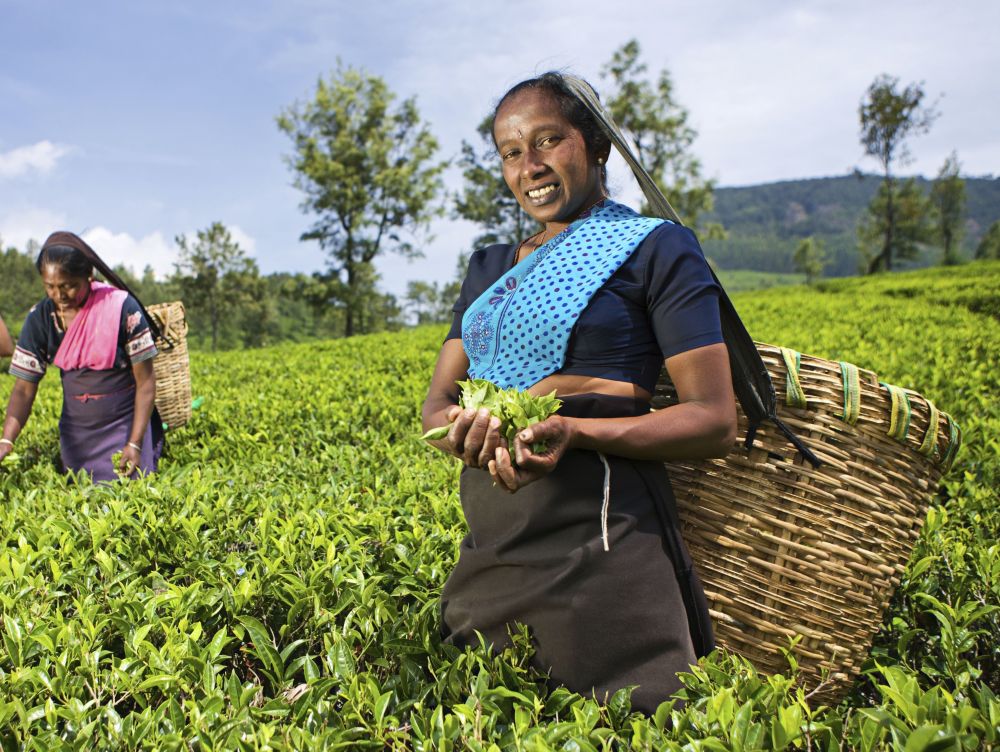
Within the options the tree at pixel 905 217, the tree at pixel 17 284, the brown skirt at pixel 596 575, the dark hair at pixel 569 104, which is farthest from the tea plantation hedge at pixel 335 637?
the tree at pixel 17 284

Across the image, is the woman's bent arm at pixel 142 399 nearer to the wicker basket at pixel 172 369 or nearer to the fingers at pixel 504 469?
the wicker basket at pixel 172 369

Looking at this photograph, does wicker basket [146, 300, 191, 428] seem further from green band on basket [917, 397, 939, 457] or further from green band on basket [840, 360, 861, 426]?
green band on basket [917, 397, 939, 457]

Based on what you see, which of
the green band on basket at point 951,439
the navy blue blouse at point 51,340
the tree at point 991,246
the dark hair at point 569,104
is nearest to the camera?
the dark hair at point 569,104

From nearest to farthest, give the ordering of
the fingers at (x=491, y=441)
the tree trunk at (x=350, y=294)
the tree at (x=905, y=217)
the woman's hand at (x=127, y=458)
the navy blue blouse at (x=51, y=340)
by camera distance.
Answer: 1. the fingers at (x=491, y=441)
2. the woman's hand at (x=127, y=458)
3. the navy blue blouse at (x=51, y=340)
4. the tree trunk at (x=350, y=294)
5. the tree at (x=905, y=217)

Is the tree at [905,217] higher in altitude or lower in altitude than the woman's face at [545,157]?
higher

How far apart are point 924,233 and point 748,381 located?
199 feet

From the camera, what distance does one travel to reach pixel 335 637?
1837mm

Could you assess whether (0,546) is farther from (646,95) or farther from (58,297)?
(646,95)

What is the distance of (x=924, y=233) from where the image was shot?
53.3 m

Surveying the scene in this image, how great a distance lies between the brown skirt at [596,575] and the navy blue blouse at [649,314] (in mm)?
90

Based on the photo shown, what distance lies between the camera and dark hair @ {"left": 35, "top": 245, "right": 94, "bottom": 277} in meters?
3.91

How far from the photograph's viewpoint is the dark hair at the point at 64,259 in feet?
12.8

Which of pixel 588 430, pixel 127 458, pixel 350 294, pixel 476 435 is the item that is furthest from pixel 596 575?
pixel 350 294

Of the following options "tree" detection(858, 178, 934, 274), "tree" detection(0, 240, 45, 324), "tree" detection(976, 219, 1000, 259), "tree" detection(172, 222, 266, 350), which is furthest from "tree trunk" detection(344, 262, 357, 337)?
"tree" detection(976, 219, 1000, 259)
